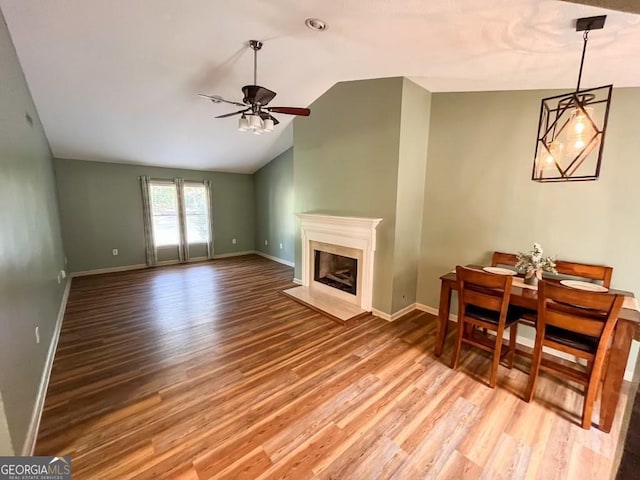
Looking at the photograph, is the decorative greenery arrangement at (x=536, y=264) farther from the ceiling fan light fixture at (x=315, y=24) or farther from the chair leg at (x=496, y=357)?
the ceiling fan light fixture at (x=315, y=24)

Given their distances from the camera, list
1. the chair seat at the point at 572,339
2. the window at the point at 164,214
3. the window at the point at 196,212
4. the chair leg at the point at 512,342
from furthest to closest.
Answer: the window at the point at 196,212 < the window at the point at 164,214 < the chair leg at the point at 512,342 < the chair seat at the point at 572,339

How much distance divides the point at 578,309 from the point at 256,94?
10.0 feet

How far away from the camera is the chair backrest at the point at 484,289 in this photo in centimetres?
210

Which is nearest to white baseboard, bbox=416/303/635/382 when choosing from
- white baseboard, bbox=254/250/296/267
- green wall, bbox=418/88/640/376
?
green wall, bbox=418/88/640/376

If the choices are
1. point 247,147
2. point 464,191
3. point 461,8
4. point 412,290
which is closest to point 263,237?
point 247,147

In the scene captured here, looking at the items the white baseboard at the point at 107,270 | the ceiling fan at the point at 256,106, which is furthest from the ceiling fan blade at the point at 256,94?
the white baseboard at the point at 107,270

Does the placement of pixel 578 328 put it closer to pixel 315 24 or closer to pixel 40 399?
pixel 315 24

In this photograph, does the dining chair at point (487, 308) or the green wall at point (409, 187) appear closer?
the dining chair at point (487, 308)

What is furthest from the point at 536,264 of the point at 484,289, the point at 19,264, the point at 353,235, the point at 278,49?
the point at 19,264

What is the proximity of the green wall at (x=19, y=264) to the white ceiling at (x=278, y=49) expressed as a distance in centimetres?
46

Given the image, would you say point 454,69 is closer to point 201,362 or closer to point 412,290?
point 412,290

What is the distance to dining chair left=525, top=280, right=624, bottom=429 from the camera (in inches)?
68.2

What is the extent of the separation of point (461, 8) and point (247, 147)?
4644 millimetres

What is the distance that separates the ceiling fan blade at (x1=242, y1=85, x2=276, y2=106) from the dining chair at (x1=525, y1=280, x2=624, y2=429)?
275 cm
